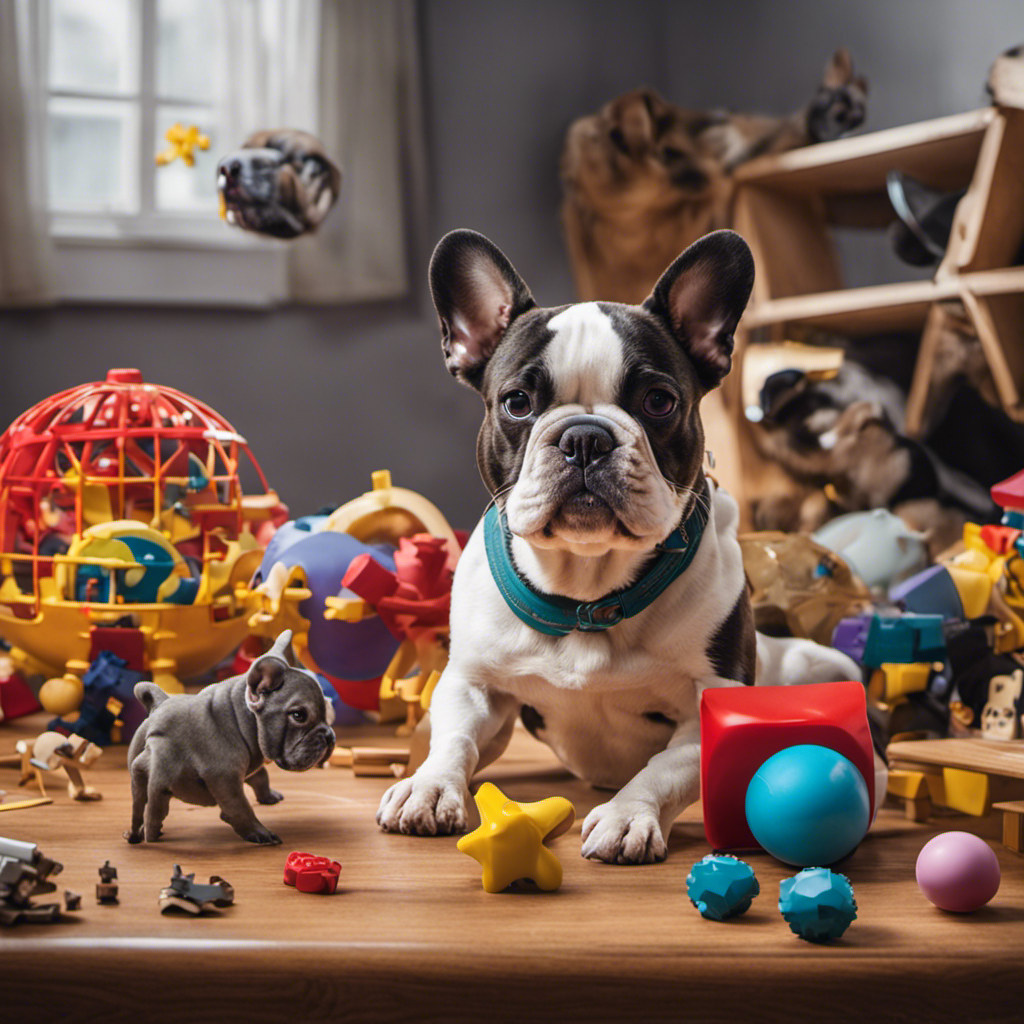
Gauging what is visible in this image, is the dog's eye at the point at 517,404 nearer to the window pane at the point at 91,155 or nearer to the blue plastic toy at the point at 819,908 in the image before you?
the blue plastic toy at the point at 819,908

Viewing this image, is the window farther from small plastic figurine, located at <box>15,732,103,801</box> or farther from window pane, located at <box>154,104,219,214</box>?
small plastic figurine, located at <box>15,732,103,801</box>

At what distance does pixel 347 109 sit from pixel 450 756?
1751 millimetres

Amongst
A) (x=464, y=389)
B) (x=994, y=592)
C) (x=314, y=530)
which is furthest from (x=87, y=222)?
(x=994, y=592)

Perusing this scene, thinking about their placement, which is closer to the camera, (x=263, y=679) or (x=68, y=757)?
(x=263, y=679)

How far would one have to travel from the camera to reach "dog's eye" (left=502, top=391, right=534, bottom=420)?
3.05ft

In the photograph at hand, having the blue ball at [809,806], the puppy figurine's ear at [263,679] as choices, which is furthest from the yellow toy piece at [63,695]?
the blue ball at [809,806]

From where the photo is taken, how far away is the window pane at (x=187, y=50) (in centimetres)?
227

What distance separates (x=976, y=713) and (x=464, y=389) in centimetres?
145

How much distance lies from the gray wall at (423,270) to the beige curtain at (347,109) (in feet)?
0.17

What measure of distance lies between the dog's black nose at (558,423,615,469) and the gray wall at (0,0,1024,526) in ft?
5.10

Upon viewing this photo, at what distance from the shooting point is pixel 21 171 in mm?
2146

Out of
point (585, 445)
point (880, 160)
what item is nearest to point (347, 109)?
point (880, 160)

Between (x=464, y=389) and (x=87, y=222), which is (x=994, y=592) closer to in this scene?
(x=464, y=389)

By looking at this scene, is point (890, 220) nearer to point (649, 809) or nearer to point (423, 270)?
point (423, 270)
